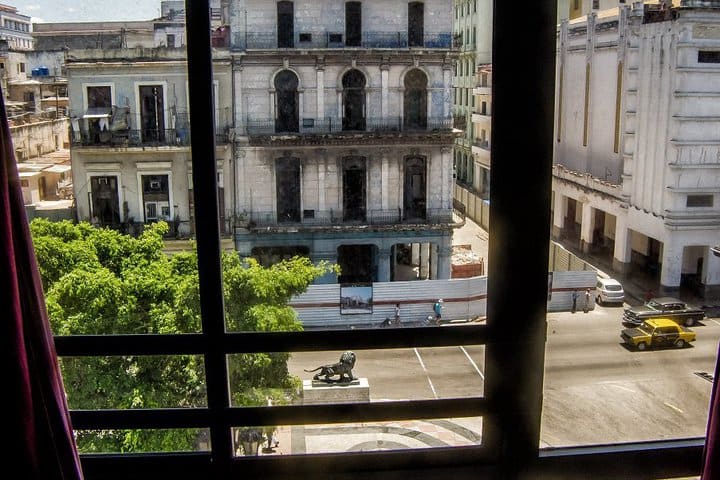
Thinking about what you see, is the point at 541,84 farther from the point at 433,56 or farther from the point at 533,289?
the point at 433,56

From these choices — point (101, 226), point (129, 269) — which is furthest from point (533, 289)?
point (101, 226)

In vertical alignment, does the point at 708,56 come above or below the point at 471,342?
above

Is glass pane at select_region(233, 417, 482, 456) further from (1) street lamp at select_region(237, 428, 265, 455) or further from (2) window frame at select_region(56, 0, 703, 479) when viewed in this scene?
(2) window frame at select_region(56, 0, 703, 479)

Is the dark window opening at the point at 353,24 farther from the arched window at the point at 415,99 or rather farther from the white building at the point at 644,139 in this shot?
the white building at the point at 644,139

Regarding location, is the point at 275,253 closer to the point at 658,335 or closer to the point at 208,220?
the point at 658,335

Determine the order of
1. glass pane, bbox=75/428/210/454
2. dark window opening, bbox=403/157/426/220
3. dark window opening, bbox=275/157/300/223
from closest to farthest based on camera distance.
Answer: glass pane, bbox=75/428/210/454, dark window opening, bbox=275/157/300/223, dark window opening, bbox=403/157/426/220

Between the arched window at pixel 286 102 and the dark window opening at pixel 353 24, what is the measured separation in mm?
391

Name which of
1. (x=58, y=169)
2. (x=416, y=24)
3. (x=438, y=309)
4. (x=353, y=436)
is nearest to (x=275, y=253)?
(x=438, y=309)

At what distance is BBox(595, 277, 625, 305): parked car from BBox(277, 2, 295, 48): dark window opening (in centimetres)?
237

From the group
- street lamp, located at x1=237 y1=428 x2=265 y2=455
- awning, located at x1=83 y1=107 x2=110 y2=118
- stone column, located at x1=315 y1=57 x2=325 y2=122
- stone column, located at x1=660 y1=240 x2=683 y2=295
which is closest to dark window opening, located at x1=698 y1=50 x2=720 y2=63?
stone column, located at x1=660 y1=240 x2=683 y2=295

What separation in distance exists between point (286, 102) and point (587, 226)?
2.57 meters

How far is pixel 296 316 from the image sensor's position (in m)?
2.98

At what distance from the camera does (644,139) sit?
4.80 meters

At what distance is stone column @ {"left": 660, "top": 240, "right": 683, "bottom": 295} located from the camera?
13.6ft
